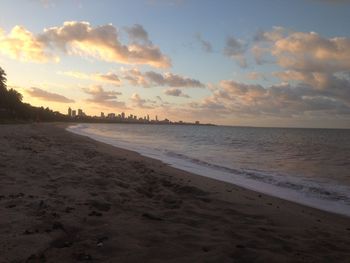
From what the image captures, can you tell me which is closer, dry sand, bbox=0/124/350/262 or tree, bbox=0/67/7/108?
dry sand, bbox=0/124/350/262

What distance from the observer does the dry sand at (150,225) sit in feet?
16.0

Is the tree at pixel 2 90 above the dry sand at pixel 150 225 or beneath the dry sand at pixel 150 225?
above

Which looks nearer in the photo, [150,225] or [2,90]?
[150,225]

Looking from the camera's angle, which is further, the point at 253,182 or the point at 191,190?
the point at 253,182

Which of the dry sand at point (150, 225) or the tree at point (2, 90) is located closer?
the dry sand at point (150, 225)

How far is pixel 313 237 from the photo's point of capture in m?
6.05

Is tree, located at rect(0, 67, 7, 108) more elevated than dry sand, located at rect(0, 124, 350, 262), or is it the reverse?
tree, located at rect(0, 67, 7, 108)

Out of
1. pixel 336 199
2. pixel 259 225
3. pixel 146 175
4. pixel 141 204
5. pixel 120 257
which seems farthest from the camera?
pixel 146 175

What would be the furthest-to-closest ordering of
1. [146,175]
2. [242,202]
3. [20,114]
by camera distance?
[20,114] < [146,175] < [242,202]

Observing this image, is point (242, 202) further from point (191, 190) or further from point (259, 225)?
point (259, 225)

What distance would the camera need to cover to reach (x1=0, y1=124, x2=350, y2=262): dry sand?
4.87m

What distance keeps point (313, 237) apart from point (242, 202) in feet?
9.18

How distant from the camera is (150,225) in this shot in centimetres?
608

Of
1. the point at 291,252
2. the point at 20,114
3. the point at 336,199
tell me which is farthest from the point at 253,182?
the point at 20,114
